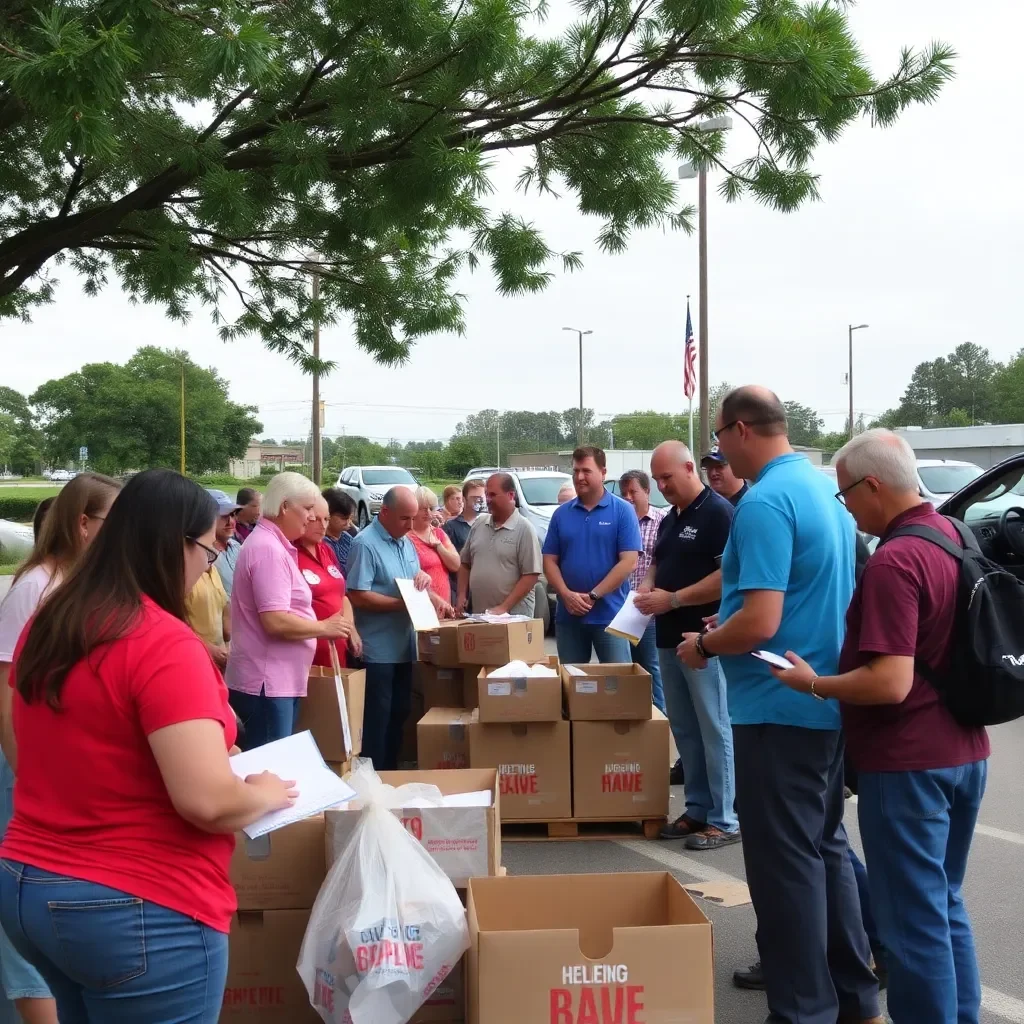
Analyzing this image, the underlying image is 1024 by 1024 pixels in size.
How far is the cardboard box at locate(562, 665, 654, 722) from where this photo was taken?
5500 millimetres

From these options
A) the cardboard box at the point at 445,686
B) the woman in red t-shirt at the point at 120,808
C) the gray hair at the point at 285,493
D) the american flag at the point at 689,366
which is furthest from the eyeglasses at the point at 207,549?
the american flag at the point at 689,366

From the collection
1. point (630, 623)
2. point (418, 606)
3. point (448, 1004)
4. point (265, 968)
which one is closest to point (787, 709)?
point (448, 1004)

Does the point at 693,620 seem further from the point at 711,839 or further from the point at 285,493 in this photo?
the point at 285,493

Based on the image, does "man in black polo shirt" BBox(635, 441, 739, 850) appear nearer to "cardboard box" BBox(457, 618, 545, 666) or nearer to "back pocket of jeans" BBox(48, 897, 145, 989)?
"cardboard box" BBox(457, 618, 545, 666)

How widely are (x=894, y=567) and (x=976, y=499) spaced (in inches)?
280

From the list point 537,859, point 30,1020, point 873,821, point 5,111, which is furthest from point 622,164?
point 30,1020

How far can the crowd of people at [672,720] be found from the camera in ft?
5.98

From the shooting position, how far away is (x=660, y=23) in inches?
211

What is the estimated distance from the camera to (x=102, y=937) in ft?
5.89

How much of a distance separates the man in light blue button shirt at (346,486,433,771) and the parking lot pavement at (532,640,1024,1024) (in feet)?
3.66

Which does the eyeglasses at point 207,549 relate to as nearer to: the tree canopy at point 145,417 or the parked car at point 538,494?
the parked car at point 538,494

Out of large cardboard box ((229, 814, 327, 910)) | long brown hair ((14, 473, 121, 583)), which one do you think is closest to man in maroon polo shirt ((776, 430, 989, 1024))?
large cardboard box ((229, 814, 327, 910))

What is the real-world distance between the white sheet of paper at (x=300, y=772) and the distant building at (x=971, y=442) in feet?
101

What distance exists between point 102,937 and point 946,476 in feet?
58.3
